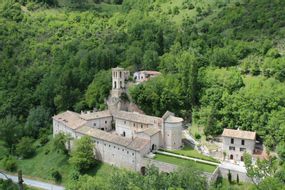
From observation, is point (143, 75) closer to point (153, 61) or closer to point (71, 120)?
point (153, 61)

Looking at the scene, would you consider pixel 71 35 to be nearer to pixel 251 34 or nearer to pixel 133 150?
pixel 251 34

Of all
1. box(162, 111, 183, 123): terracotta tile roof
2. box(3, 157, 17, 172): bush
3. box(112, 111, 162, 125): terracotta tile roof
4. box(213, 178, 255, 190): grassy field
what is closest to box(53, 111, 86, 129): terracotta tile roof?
box(112, 111, 162, 125): terracotta tile roof

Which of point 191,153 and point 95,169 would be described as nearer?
point 191,153

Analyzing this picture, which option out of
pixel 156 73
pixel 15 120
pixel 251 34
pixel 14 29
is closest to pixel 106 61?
pixel 156 73

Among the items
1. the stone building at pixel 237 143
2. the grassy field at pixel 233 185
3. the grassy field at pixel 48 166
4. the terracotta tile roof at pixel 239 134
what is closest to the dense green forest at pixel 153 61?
the terracotta tile roof at pixel 239 134

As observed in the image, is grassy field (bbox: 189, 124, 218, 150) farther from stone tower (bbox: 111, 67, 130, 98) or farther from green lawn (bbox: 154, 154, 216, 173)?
stone tower (bbox: 111, 67, 130, 98)

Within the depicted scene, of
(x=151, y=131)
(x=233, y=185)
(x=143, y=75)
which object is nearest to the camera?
(x=233, y=185)

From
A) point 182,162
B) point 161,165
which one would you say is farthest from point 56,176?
point 182,162

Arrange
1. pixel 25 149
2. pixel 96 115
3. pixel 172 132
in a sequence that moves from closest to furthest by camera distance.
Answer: pixel 172 132
pixel 96 115
pixel 25 149
